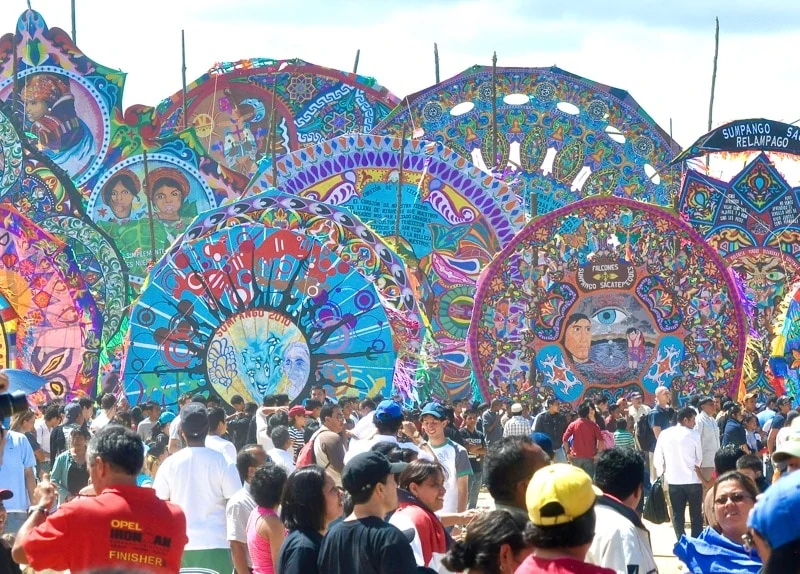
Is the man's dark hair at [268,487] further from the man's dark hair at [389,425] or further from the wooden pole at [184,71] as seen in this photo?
the wooden pole at [184,71]

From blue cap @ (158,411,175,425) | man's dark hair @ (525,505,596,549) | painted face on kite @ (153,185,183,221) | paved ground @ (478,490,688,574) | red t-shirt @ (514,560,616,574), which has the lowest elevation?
paved ground @ (478,490,688,574)

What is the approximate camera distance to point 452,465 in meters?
9.42

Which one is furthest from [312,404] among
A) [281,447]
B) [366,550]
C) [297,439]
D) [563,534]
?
[563,534]

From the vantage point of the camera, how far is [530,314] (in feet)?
77.4

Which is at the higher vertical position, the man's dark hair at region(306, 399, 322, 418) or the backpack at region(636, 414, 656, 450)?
the man's dark hair at region(306, 399, 322, 418)

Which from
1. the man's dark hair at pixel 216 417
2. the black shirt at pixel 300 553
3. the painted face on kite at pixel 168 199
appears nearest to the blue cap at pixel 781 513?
the black shirt at pixel 300 553

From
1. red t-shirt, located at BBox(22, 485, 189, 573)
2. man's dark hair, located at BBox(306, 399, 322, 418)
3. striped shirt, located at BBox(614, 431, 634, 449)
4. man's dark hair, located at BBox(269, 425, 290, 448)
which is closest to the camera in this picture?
red t-shirt, located at BBox(22, 485, 189, 573)

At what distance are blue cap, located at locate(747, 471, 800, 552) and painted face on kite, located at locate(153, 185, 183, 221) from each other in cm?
3219

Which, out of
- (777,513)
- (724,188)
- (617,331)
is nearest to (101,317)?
(617,331)

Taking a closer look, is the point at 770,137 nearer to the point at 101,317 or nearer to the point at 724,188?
the point at 724,188

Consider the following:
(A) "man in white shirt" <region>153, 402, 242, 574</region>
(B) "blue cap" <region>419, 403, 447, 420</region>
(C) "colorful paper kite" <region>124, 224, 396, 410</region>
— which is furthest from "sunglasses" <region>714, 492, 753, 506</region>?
(C) "colorful paper kite" <region>124, 224, 396, 410</region>

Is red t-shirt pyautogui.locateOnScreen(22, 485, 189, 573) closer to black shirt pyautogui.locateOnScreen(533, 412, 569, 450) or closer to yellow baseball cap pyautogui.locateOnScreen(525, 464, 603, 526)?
yellow baseball cap pyautogui.locateOnScreen(525, 464, 603, 526)

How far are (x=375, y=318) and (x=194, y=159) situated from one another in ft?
51.0

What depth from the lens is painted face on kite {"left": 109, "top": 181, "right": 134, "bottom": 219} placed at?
115 feet
